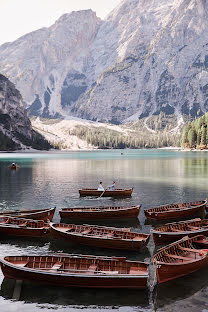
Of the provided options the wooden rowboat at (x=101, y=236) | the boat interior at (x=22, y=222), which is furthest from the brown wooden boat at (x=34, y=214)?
the wooden rowboat at (x=101, y=236)

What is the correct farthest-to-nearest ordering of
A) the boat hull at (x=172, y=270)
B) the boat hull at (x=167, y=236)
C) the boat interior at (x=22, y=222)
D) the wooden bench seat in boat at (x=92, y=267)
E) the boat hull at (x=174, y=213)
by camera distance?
the boat hull at (x=174, y=213) < the boat interior at (x=22, y=222) < the boat hull at (x=167, y=236) < the wooden bench seat in boat at (x=92, y=267) < the boat hull at (x=172, y=270)

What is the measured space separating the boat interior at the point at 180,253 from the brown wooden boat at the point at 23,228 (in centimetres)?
1346

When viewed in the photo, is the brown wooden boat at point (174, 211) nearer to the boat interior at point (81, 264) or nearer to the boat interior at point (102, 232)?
the boat interior at point (102, 232)

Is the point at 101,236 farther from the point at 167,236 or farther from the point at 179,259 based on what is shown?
the point at 179,259

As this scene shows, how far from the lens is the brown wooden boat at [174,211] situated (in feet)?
135

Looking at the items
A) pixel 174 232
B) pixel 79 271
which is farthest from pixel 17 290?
pixel 174 232

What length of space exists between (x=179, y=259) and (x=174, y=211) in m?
16.4

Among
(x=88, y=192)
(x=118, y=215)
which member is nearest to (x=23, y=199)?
(x=88, y=192)

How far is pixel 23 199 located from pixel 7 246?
26.8 m

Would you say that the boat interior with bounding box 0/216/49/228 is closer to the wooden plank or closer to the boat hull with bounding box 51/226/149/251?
the boat hull with bounding box 51/226/149/251

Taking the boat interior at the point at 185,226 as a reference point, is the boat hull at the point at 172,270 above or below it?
below

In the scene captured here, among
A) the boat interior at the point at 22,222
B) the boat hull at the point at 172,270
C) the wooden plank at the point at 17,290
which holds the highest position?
the boat interior at the point at 22,222

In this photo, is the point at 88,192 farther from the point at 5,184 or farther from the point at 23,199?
the point at 5,184

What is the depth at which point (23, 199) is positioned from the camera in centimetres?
5853
